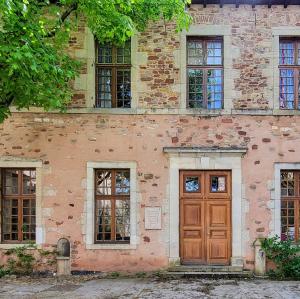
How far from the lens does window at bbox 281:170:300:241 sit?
986 centimetres

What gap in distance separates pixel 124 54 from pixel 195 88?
6.24 feet

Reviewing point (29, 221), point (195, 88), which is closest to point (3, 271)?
point (29, 221)

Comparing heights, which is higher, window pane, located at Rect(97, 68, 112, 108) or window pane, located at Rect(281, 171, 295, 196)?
window pane, located at Rect(97, 68, 112, 108)

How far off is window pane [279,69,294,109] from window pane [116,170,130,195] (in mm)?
4122

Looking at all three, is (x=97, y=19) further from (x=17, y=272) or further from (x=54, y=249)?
(x=17, y=272)

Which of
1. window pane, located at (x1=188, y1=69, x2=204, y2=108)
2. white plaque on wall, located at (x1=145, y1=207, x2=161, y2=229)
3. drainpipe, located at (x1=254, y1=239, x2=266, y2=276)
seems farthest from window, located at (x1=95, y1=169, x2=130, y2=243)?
drainpipe, located at (x1=254, y1=239, x2=266, y2=276)

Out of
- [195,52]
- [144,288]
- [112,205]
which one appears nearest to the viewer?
[144,288]

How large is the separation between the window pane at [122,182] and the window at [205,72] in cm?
226

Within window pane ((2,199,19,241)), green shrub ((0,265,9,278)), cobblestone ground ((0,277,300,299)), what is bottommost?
cobblestone ground ((0,277,300,299))

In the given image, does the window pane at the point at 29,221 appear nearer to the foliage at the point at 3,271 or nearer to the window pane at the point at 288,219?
the foliage at the point at 3,271

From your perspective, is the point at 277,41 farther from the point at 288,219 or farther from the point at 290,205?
the point at 288,219

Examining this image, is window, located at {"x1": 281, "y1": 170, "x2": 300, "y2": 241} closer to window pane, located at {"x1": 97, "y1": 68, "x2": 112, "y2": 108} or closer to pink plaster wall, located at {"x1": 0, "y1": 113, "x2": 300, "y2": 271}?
pink plaster wall, located at {"x1": 0, "y1": 113, "x2": 300, "y2": 271}

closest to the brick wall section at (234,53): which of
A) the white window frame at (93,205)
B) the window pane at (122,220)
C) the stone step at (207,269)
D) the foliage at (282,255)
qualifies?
the white window frame at (93,205)

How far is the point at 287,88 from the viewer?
10.0 meters
